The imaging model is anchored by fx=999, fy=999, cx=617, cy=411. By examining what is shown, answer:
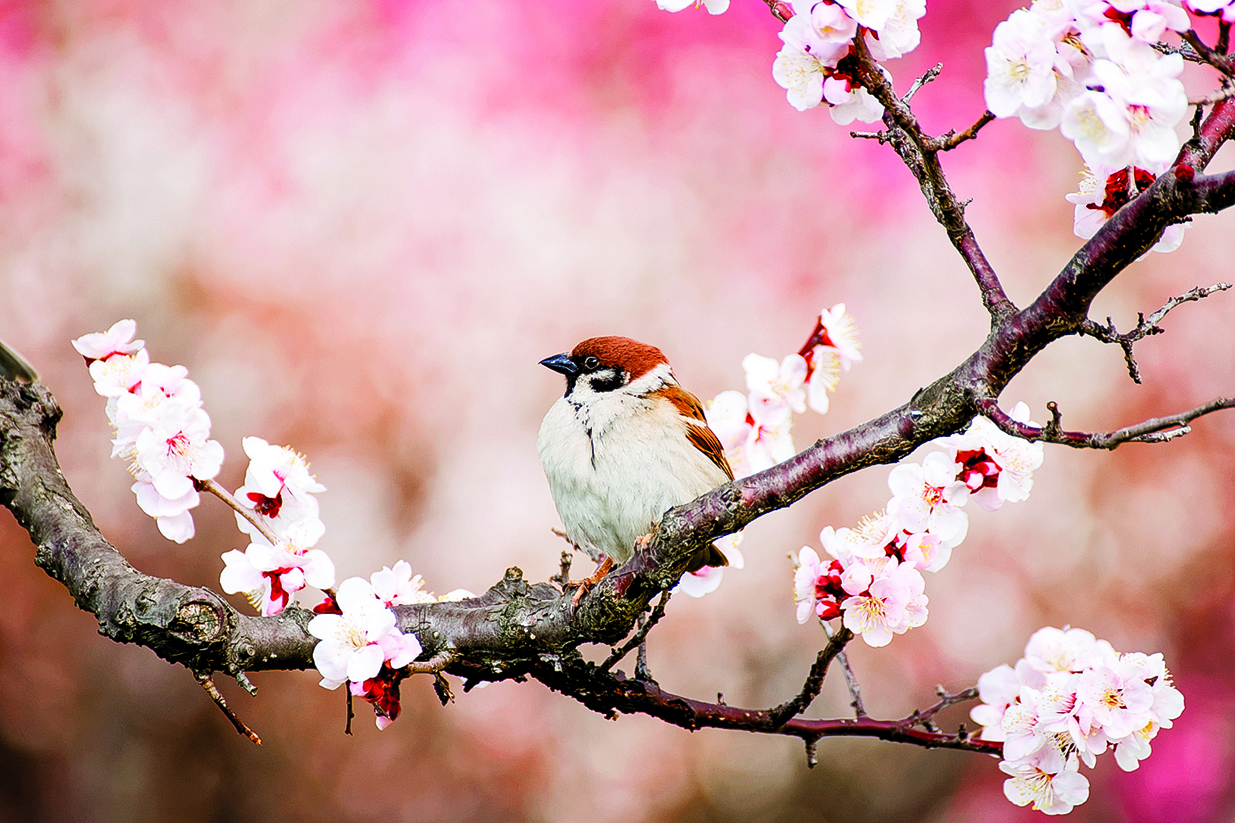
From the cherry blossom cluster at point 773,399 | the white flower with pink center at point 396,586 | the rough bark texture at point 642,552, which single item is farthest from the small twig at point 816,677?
the white flower with pink center at point 396,586

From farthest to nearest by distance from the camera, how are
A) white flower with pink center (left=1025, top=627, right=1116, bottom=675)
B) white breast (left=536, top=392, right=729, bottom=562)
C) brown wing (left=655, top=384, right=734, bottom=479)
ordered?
1. brown wing (left=655, top=384, right=734, bottom=479)
2. white breast (left=536, top=392, right=729, bottom=562)
3. white flower with pink center (left=1025, top=627, right=1116, bottom=675)

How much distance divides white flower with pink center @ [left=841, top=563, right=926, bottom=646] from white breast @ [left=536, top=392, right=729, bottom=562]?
30.5 inches

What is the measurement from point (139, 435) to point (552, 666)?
0.90 metres

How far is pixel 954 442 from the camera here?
179 cm

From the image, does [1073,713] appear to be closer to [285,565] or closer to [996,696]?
[996,696]

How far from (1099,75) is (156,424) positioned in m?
1.64

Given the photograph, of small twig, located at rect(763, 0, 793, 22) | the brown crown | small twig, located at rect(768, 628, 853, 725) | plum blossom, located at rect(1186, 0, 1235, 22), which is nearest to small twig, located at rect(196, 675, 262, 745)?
small twig, located at rect(768, 628, 853, 725)

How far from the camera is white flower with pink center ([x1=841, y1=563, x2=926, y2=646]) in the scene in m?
1.81

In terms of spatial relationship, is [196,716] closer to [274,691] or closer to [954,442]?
[274,691]

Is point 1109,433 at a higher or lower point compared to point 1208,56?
lower

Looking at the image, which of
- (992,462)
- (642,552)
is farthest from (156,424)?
(992,462)

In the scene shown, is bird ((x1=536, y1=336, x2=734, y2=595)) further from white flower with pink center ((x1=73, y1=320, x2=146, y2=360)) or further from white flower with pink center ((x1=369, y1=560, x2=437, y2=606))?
white flower with pink center ((x1=73, y1=320, x2=146, y2=360))

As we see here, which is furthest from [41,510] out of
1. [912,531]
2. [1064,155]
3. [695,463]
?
[1064,155]

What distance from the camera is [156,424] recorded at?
186cm
